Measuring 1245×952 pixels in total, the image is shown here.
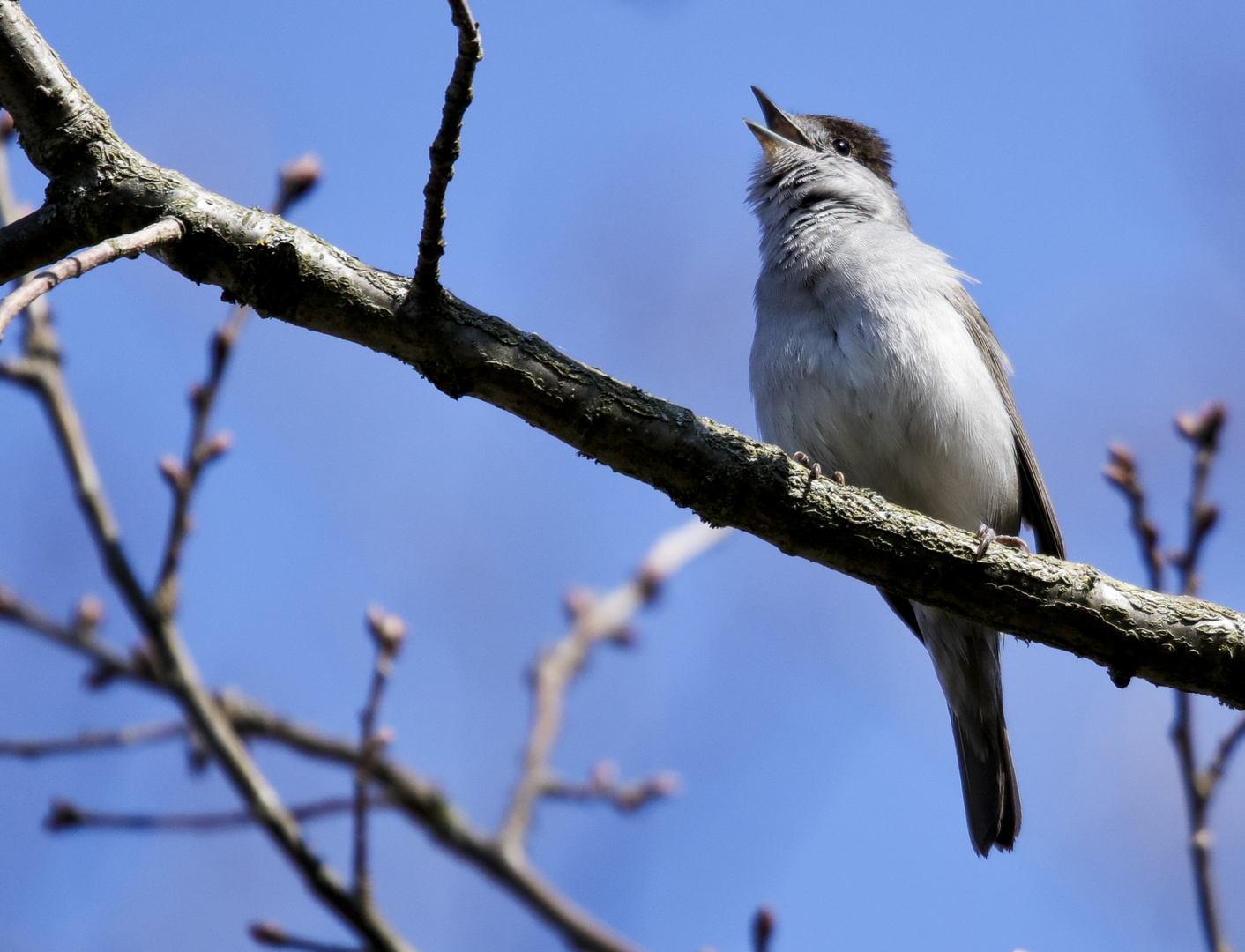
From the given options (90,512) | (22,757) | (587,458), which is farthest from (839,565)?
(22,757)

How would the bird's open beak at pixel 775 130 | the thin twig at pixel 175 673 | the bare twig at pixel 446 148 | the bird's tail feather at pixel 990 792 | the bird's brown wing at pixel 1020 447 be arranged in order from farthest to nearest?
1. the bird's open beak at pixel 775 130
2. the bird's brown wing at pixel 1020 447
3. the bird's tail feather at pixel 990 792
4. the thin twig at pixel 175 673
5. the bare twig at pixel 446 148

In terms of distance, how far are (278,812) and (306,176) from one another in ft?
7.35

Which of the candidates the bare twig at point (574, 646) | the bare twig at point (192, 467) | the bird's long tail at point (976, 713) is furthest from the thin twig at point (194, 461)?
the bird's long tail at point (976, 713)

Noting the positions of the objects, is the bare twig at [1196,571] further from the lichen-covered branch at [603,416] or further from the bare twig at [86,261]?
the bare twig at [86,261]

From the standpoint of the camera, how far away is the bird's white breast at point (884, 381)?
445 cm

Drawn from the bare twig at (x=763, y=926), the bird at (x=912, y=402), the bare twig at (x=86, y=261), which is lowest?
the bare twig at (x=763, y=926)

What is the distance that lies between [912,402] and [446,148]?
2.64m

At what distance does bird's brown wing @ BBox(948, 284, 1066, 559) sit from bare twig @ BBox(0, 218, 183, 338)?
11.6ft

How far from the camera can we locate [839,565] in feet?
10.3

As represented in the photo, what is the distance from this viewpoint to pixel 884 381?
441cm

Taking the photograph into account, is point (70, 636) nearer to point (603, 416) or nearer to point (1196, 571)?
point (603, 416)

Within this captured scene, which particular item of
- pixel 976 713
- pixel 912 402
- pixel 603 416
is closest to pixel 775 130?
pixel 912 402

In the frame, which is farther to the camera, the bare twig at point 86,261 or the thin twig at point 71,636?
the thin twig at point 71,636

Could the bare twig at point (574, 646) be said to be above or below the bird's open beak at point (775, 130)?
below
